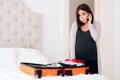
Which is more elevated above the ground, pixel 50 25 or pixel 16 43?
pixel 50 25

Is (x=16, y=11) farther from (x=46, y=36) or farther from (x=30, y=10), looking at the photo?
(x=46, y=36)

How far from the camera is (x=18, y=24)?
3504 millimetres

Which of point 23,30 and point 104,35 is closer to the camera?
point 23,30

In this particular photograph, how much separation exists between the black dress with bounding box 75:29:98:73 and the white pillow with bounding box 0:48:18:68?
2.70 ft

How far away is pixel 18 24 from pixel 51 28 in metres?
0.57

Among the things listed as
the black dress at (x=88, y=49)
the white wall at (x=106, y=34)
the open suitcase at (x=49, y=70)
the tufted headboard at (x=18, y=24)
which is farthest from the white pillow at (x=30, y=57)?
the white wall at (x=106, y=34)

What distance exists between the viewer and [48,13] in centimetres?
380

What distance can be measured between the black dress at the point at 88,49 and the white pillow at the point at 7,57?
82 centimetres

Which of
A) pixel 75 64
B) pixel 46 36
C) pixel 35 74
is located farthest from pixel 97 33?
pixel 46 36

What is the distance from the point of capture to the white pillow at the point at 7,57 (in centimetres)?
284

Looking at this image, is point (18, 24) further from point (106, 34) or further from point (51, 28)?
point (106, 34)

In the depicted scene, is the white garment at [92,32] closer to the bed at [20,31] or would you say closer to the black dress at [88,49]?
the black dress at [88,49]

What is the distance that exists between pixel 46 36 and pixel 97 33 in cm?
124

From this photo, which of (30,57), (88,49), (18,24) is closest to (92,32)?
(88,49)
